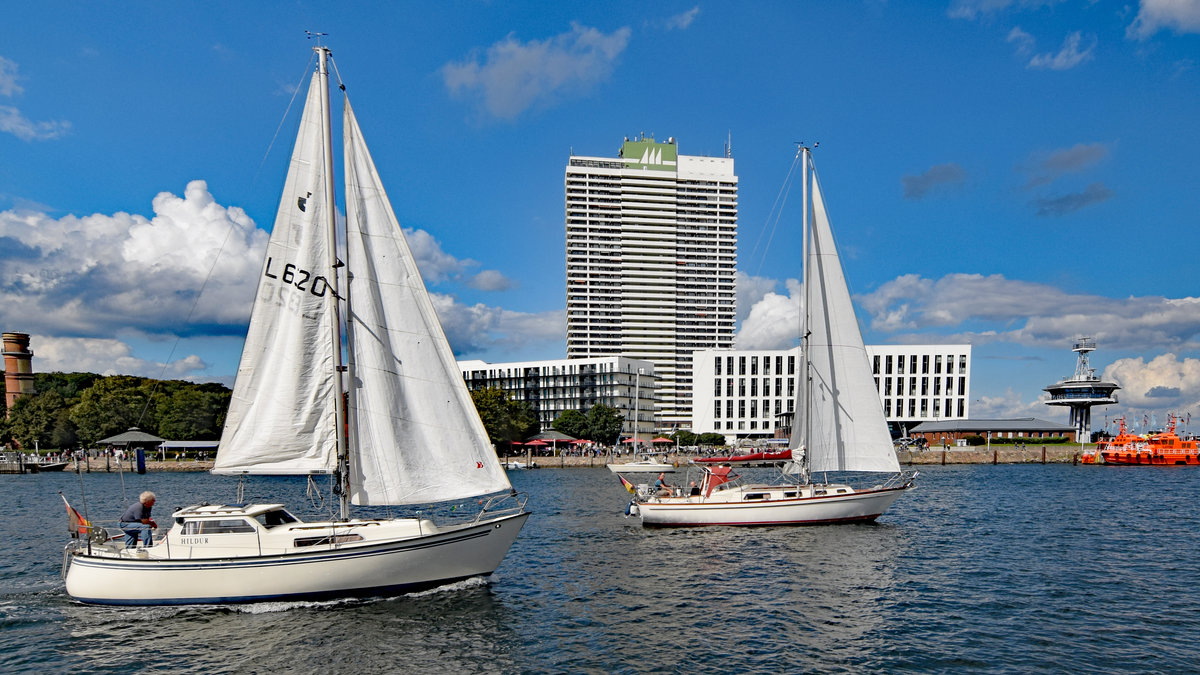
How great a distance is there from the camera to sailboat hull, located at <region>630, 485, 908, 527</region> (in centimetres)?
3888

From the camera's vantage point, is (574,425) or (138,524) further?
(574,425)

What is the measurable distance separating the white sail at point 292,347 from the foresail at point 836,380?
27.0 metres

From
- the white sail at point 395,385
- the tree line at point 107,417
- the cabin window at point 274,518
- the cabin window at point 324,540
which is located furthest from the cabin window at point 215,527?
the tree line at point 107,417

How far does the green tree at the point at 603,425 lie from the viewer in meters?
144

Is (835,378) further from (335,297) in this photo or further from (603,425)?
(603,425)

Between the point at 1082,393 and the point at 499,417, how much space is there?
360 ft

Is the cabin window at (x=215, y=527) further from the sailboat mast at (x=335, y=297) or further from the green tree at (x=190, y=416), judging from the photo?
the green tree at (x=190, y=416)

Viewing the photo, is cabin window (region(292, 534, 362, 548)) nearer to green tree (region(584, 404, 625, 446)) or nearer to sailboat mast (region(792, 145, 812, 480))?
sailboat mast (region(792, 145, 812, 480))

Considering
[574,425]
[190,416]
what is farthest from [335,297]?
[574,425]

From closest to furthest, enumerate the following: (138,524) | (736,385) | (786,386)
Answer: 1. (138,524)
2. (786,386)
3. (736,385)

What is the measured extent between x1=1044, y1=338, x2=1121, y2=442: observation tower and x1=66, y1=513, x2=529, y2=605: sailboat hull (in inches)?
5841

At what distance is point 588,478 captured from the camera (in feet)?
280

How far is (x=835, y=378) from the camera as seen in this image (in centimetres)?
4044

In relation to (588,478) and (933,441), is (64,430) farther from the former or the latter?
(933,441)
